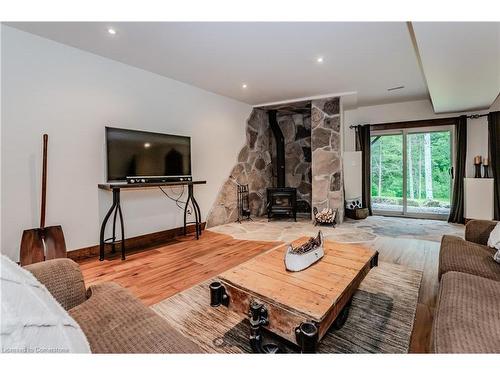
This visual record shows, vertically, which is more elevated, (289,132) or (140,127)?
(289,132)

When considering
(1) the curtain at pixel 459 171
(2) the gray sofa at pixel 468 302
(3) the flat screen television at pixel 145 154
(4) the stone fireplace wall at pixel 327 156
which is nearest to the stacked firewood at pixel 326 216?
(4) the stone fireplace wall at pixel 327 156

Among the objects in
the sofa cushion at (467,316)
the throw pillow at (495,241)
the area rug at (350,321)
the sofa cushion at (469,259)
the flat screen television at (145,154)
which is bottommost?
the area rug at (350,321)

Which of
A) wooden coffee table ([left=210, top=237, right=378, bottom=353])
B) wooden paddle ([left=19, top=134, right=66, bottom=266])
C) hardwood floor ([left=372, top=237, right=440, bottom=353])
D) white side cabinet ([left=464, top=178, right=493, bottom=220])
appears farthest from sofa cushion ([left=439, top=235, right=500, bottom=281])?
wooden paddle ([left=19, top=134, right=66, bottom=266])

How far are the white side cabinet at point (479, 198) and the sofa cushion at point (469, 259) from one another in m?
3.20

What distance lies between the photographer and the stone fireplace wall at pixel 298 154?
604cm

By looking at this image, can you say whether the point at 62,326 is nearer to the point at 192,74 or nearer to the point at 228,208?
the point at 192,74

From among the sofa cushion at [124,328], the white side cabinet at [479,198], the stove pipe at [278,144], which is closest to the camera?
the sofa cushion at [124,328]

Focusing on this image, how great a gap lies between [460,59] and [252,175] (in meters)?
3.80

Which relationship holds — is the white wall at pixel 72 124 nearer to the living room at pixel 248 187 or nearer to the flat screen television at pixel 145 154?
the living room at pixel 248 187

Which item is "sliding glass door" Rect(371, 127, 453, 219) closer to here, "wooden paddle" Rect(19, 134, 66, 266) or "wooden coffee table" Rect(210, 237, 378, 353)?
"wooden coffee table" Rect(210, 237, 378, 353)

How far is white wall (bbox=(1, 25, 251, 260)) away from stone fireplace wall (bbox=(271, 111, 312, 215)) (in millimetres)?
2806

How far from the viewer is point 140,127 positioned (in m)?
3.55
